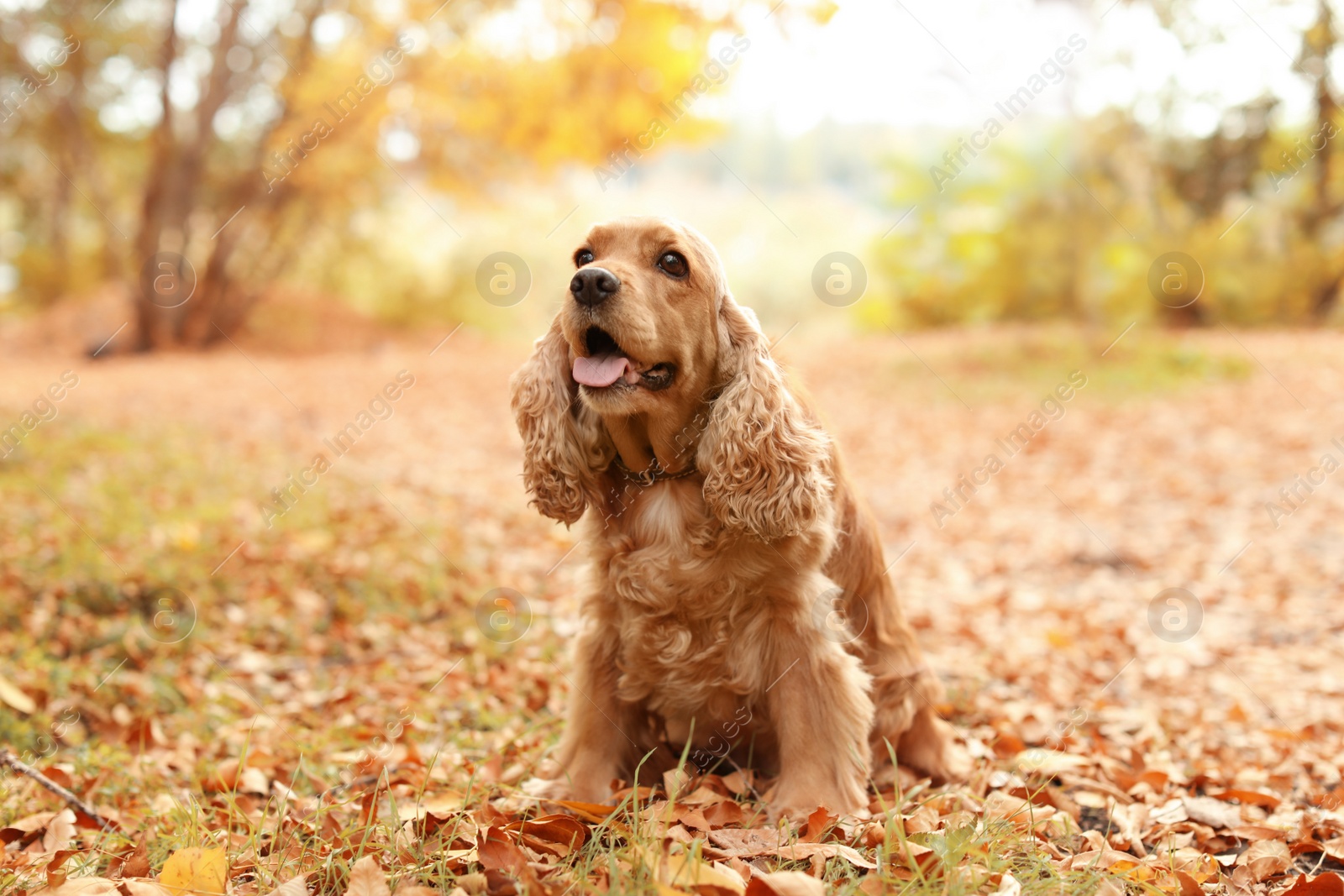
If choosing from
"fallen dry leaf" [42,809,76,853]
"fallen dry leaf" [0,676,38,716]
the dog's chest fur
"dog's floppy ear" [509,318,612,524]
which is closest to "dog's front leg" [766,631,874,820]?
the dog's chest fur

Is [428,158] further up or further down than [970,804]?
further up

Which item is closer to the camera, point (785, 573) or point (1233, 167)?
point (785, 573)

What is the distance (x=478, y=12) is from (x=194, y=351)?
7.92m

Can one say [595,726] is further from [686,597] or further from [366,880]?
[366,880]

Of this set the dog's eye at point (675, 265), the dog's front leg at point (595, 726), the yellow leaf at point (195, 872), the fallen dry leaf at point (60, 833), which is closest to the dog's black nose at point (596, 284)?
the dog's eye at point (675, 265)

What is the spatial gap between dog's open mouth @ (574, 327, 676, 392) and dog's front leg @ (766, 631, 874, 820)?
2.89 ft

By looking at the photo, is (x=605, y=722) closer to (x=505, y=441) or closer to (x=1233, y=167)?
(x=505, y=441)

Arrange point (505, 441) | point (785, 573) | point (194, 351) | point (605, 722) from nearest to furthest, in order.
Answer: point (785, 573), point (605, 722), point (505, 441), point (194, 351)

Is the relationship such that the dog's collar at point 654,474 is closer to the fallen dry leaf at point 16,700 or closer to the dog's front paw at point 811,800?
the dog's front paw at point 811,800

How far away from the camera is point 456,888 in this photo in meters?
2.11

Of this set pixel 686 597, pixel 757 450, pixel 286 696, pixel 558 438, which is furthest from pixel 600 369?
pixel 286 696

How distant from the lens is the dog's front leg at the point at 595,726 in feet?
9.73

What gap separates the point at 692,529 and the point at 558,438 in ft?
1.73

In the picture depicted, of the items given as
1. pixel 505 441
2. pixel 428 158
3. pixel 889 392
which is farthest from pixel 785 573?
pixel 428 158
